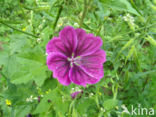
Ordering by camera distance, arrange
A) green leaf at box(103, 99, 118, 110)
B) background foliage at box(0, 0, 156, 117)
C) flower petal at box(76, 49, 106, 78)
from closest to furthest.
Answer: background foliage at box(0, 0, 156, 117)
flower petal at box(76, 49, 106, 78)
green leaf at box(103, 99, 118, 110)

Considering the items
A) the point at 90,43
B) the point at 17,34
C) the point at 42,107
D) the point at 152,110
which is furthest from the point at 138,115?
the point at 17,34

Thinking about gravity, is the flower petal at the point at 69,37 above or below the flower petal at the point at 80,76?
above

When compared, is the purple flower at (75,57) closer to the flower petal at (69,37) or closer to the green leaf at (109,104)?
the flower petal at (69,37)

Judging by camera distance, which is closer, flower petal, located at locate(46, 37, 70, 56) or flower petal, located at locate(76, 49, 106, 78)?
flower petal, located at locate(46, 37, 70, 56)

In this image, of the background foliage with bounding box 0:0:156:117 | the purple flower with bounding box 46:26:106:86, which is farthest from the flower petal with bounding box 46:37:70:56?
the background foliage with bounding box 0:0:156:117

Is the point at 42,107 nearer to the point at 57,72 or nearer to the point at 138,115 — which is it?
the point at 57,72

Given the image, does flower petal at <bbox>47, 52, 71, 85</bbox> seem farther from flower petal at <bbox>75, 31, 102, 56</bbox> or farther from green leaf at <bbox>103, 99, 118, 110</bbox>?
green leaf at <bbox>103, 99, 118, 110</bbox>

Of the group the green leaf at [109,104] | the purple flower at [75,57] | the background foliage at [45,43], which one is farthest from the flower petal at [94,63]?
the green leaf at [109,104]

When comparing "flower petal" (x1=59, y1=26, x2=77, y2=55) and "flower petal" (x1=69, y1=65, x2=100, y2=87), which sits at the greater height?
"flower petal" (x1=59, y1=26, x2=77, y2=55)
